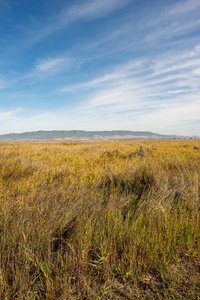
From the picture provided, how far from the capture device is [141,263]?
1793 millimetres

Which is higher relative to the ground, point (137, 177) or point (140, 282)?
point (137, 177)

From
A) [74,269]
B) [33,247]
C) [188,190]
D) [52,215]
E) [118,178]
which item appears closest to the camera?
[74,269]

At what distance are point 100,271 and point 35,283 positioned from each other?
0.65 meters

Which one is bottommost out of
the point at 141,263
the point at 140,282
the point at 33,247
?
the point at 140,282

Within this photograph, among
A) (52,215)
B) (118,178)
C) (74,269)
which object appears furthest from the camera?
(118,178)

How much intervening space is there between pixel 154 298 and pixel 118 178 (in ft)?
10.2

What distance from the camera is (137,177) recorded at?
4633 mm

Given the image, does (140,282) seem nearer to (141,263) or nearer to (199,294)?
(141,263)

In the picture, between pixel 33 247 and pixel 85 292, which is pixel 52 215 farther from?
pixel 85 292

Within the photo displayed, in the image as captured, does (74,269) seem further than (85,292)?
Yes

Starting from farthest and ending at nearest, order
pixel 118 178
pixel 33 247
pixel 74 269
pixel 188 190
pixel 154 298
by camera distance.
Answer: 1. pixel 118 178
2. pixel 188 190
3. pixel 33 247
4. pixel 74 269
5. pixel 154 298

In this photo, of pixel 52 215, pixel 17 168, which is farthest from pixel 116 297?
pixel 17 168

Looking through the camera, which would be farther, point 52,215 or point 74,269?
point 52,215

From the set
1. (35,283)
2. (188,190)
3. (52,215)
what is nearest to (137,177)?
(188,190)
